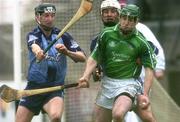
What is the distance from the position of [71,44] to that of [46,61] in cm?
34

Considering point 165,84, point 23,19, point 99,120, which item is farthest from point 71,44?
point 165,84

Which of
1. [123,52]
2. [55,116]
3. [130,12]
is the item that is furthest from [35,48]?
[130,12]

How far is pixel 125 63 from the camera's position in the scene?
30.8ft

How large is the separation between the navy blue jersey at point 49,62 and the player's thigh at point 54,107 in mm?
224

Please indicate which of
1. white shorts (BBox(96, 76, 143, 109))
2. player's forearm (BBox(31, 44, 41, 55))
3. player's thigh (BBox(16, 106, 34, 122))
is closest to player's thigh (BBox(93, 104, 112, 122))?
white shorts (BBox(96, 76, 143, 109))

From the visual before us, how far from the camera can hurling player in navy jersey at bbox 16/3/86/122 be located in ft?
31.5

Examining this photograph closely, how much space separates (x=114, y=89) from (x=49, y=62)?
0.79 m

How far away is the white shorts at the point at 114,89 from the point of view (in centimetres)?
936

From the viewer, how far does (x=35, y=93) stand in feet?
31.3

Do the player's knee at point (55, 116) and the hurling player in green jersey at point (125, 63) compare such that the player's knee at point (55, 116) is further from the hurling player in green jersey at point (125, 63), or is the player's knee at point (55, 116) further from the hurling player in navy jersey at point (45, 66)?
the hurling player in green jersey at point (125, 63)

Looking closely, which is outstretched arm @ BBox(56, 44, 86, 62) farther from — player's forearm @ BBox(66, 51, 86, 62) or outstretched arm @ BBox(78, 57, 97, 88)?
outstretched arm @ BBox(78, 57, 97, 88)

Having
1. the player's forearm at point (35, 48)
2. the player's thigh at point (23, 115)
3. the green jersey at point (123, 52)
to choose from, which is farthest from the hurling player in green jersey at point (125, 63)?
the player's thigh at point (23, 115)

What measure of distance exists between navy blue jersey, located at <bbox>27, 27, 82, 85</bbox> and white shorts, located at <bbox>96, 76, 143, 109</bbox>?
1.63ft

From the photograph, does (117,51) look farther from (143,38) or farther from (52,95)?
(52,95)
